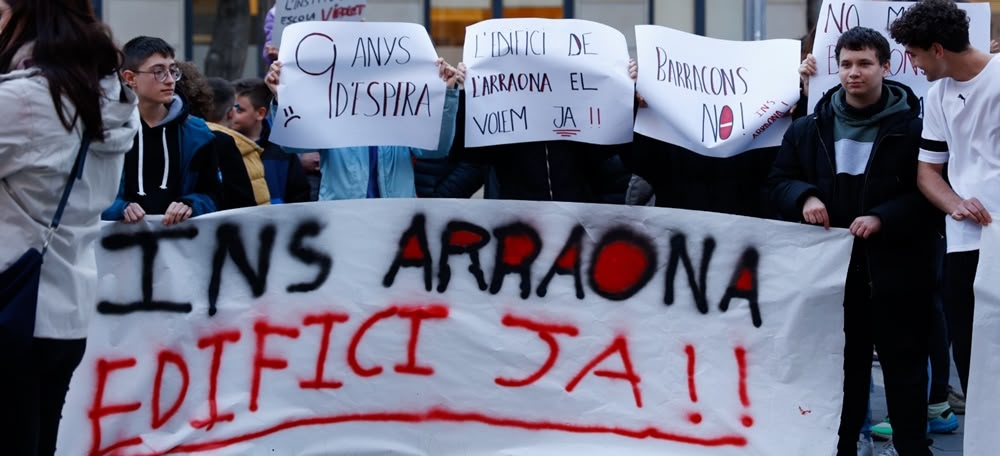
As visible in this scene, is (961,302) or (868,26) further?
(868,26)

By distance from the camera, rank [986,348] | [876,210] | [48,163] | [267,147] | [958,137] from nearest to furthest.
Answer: [48,163], [986,348], [958,137], [876,210], [267,147]

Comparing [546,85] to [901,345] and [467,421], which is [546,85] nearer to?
[467,421]

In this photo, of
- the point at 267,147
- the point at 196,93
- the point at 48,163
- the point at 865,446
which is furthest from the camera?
the point at 267,147

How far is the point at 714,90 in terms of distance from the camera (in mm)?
5738

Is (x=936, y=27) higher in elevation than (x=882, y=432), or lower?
Answer: higher

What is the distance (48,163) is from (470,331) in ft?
7.06

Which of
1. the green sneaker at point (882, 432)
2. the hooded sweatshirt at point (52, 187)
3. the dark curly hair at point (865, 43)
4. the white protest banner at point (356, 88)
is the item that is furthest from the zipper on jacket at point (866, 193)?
the hooded sweatshirt at point (52, 187)

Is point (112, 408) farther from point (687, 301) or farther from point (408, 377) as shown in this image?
point (687, 301)

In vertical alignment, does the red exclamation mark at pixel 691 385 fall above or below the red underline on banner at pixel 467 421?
above

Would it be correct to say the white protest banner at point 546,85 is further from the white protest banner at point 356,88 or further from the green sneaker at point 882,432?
the green sneaker at point 882,432

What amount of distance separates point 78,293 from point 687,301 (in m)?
2.40

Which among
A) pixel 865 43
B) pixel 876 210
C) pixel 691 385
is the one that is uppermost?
pixel 865 43

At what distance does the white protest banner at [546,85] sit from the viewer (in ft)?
18.8

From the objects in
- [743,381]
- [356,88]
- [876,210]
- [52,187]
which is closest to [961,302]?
[876,210]
